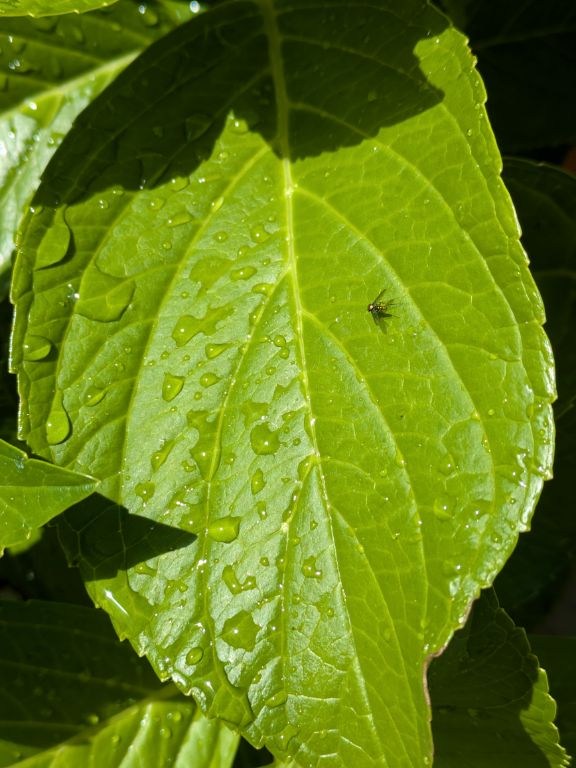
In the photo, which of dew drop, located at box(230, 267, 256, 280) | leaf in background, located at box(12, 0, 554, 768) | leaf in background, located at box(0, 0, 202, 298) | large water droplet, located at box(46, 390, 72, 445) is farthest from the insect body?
leaf in background, located at box(0, 0, 202, 298)

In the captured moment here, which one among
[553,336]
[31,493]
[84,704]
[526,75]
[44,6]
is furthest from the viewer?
[526,75]

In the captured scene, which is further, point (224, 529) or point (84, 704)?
point (84, 704)

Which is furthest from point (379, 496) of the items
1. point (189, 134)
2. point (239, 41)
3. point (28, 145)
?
point (28, 145)

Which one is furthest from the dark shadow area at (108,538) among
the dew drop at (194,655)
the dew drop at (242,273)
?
the dew drop at (242,273)

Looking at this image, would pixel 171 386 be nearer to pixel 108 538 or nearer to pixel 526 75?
pixel 108 538

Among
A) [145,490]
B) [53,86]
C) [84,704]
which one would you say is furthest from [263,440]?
[53,86]

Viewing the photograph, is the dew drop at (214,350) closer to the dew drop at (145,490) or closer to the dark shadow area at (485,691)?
the dew drop at (145,490)

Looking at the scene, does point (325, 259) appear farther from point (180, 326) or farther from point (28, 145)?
point (28, 145)
